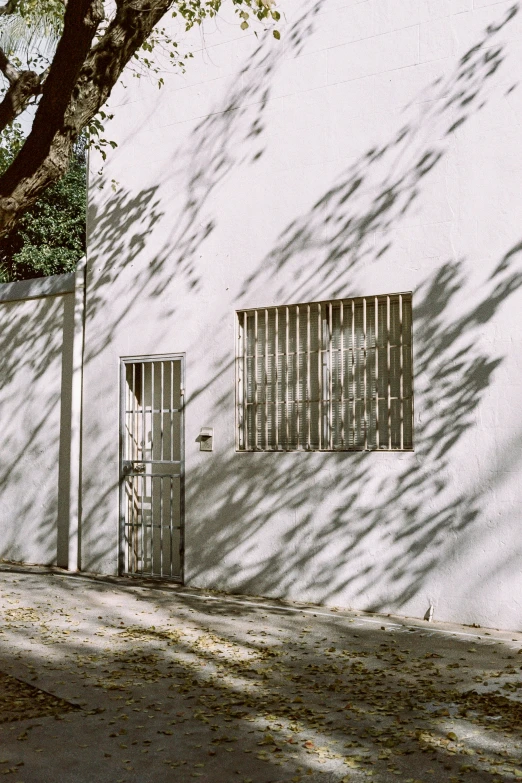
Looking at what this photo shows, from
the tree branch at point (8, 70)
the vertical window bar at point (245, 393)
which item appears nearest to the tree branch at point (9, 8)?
the tree branch at point (8, 70)

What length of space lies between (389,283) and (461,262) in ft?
2.26

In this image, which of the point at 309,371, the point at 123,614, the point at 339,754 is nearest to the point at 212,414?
the point at 309,371

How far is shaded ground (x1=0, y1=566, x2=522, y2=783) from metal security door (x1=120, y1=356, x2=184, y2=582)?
1.42m

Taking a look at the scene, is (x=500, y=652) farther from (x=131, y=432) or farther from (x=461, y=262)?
(x=131, y=432)

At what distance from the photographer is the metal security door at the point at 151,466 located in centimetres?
998

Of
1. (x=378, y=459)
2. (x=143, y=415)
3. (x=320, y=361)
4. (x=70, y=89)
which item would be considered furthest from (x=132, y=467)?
(x=70, y=89)

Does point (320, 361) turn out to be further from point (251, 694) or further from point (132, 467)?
point (251, 694)

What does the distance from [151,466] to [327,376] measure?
8.20 ft

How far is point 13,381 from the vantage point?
1150cm

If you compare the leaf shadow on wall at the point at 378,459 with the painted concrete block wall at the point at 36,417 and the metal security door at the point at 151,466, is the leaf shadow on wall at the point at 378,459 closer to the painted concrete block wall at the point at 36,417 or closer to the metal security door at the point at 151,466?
the metal security door at the point at 151,466

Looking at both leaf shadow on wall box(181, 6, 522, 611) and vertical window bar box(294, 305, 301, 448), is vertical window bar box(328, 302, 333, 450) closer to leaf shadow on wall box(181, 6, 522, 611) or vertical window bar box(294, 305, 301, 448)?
leaf shadow on wall box(181, 6, 522, 611)

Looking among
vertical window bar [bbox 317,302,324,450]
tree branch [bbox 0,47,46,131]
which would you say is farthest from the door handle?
tree branch [bbox 0,47,46,131]

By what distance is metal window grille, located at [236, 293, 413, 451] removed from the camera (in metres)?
8.25

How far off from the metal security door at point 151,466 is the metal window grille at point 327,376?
96 centimetres
